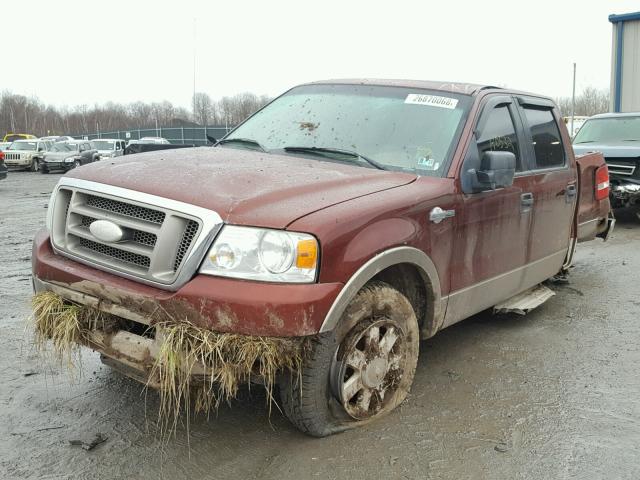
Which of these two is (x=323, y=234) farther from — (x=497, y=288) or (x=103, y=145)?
(x=103, y=145)

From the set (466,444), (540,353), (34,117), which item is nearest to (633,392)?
(540,353)

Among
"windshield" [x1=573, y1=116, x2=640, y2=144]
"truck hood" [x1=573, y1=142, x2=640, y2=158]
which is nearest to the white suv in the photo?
"windshield" [x1=573, y1=116, x2=640, y2=144]

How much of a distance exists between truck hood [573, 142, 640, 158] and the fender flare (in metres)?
7.17

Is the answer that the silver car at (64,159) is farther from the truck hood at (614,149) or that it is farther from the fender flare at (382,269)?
the fender flare at (382,269)

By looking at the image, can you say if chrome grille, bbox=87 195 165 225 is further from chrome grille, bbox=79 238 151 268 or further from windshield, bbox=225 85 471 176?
windshield, bbox=225 85 471 176

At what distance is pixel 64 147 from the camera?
104 ft

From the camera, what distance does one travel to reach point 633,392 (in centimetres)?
389

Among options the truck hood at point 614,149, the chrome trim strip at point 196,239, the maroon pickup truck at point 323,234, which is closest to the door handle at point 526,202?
the maroon pickup truck at point 323,234

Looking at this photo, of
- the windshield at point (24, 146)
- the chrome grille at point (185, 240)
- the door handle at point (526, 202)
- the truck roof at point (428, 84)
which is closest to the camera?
the chrome grille at point (185, 240)

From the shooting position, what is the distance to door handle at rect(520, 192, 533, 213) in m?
4.37

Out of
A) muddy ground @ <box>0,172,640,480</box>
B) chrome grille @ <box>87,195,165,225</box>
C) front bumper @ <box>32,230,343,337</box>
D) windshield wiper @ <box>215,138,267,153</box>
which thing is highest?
windshield wiper @ <box>215,138,267,153</box>

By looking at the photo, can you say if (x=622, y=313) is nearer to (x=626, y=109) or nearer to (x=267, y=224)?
(x=267, y=224)

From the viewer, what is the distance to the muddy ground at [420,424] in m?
2.98

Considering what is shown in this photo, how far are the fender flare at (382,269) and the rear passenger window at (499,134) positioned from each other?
37.9 inches
